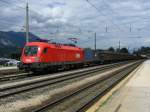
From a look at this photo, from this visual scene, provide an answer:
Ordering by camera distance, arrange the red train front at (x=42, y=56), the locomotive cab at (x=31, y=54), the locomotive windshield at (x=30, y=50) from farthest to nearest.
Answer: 1. the locomotive windshield at (x=30, y=50)
2. the locomotive cab at (x=31, y=54)
3. the red train front at (x=42, y=56)

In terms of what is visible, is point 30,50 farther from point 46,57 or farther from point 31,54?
point 46,57

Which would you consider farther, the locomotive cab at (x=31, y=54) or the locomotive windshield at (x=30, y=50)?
the locomotive windshield at (x=30, y=50)

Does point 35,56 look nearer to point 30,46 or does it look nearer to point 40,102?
point 30,46

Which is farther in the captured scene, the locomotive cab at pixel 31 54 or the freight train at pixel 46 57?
the locomotive cab at pixel 31 54

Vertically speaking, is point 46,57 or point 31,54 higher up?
point 31,54

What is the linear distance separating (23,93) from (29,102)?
275 centimetres

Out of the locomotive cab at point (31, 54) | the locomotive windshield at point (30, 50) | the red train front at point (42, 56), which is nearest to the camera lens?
the red train front at point (42, 56)

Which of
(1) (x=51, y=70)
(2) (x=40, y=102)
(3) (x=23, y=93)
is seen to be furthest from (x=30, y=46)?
(2) (x=40, y=102)

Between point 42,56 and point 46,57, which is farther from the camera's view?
point 46,57

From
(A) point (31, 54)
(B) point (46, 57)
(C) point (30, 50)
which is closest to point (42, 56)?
(B) point (46, 57)

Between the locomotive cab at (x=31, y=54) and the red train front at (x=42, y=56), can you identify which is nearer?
the red train front at (x=42, y=56)

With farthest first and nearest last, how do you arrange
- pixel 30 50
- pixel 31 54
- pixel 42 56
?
pixel 30 50, pixel 31 54, pixel 42 56

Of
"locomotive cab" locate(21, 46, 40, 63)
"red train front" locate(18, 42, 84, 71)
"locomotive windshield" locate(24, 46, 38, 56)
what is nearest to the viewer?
"red train front" locate(18, 42, 84, 71)

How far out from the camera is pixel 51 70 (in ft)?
114
